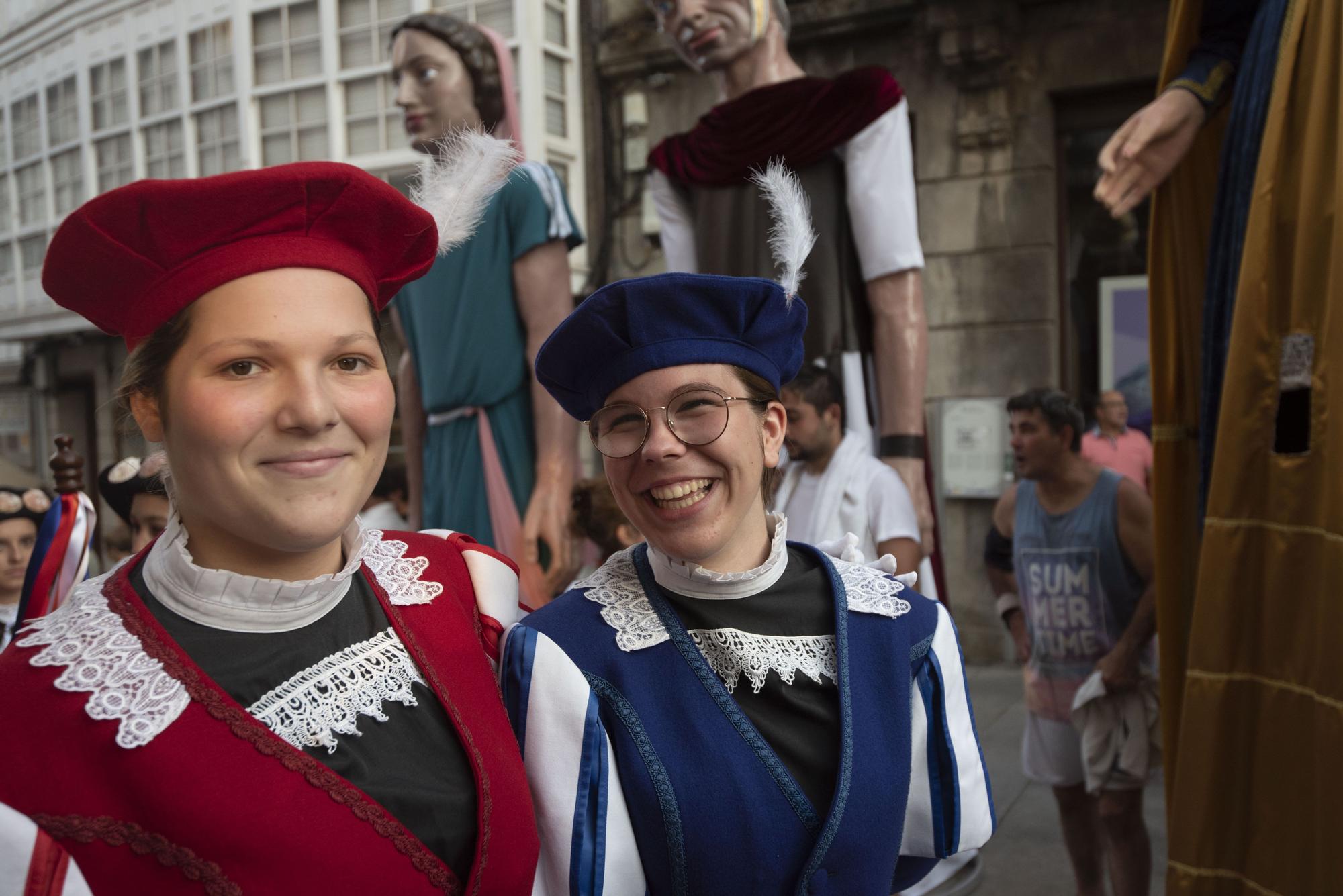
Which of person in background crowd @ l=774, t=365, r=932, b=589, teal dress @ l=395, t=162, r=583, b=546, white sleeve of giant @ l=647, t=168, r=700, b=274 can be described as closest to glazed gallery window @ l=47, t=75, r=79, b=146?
teal dress @ l=395, t=162, r=583, b=546

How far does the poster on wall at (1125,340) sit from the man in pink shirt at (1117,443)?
52cm

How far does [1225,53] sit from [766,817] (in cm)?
184

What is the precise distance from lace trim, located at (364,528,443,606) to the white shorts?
111 inches

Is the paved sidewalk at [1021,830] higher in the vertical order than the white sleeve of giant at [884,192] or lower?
lower

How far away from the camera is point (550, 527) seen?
8.64 ft

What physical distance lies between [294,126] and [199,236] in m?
2.93

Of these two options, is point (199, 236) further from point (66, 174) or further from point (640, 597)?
point (66, 174)

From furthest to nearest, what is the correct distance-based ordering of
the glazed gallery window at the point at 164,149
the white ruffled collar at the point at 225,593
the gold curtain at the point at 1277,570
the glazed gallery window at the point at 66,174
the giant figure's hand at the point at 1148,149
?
the glazed gallery window at the point at 164,149 < the glazed gallery window at the point at 66,174 < the giant figure's hand at the point at 1148,149 < the gold curtain at the point at 1277,570 < the white ruffled collar at the point at 225,593

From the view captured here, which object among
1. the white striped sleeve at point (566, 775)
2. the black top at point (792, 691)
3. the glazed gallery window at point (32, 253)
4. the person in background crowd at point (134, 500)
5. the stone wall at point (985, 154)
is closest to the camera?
the white striped sleeve at point (566, 775)

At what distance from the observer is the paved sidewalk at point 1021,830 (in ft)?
11.7

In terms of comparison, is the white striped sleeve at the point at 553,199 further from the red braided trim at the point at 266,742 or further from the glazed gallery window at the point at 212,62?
the red braided trim at the point at 266,742

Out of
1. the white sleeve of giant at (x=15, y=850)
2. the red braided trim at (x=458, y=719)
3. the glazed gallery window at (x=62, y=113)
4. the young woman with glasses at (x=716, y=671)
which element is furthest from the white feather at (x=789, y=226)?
the glazed gallery window at (x=62, y=113)

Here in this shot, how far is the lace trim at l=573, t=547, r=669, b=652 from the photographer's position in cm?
142

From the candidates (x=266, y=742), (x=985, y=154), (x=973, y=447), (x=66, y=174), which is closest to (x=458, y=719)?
(x=266, y=742)
